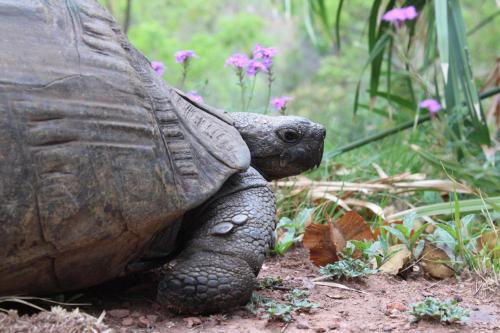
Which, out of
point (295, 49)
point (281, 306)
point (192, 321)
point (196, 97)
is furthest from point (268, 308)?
point (295, 49)

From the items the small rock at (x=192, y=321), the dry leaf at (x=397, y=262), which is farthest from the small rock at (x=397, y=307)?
the small rock at (x=192, y=321)

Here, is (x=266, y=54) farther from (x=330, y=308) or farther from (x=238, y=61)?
(x=330, y=308)

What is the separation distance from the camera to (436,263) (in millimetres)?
2738

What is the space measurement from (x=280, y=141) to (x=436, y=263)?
812 mm

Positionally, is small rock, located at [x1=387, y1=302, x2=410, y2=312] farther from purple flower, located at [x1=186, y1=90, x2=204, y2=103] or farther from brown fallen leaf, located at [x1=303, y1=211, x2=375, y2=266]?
purple flower, located at [x1=186, y1=90, x2=204, y2=103]

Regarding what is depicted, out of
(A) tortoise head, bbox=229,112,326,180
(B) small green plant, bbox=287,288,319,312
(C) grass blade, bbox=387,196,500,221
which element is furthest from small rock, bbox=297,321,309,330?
(C) grass blade, bbox=387,196,500,221

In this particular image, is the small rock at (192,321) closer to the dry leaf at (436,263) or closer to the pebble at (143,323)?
the pebble at (143,323)

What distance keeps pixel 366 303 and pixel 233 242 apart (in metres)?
0.53

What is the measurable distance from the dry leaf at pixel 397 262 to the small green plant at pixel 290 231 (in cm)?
47

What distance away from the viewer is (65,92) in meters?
1.94

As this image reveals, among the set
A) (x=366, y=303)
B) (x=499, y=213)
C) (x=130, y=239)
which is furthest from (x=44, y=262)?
(x=499, y=213)

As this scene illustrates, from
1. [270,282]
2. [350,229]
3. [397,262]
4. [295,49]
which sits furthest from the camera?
[295,49]

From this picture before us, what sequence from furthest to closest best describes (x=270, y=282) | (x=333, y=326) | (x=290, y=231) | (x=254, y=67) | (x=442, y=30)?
(x=254, y=67)
(x=442, y=30)
(x=290, y=231)
(x=270, y=282)
(x=333, y=326)

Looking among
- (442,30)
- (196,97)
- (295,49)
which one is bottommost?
(196,97)
